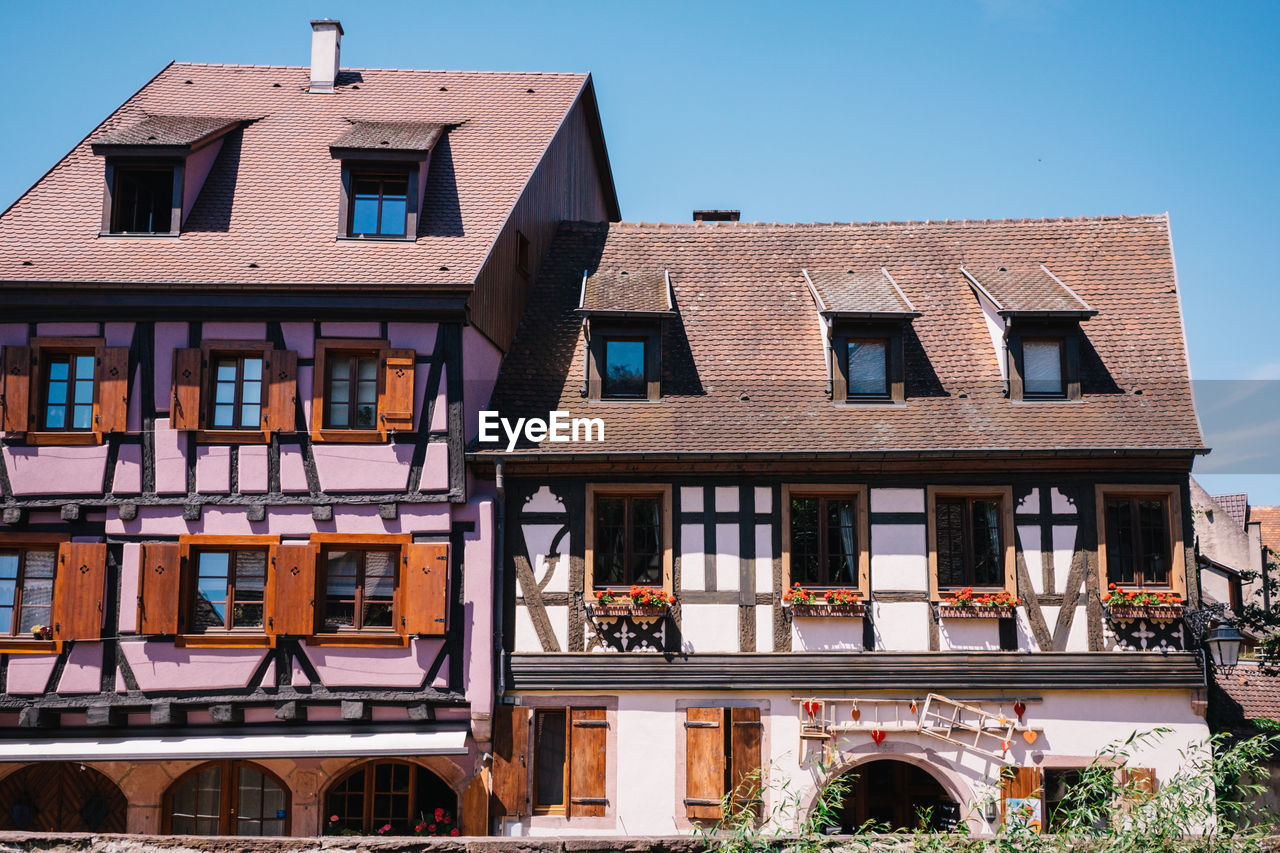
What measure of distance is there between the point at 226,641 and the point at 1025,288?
10.5 meters

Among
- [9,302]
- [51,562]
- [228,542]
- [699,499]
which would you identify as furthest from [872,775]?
[9,302]

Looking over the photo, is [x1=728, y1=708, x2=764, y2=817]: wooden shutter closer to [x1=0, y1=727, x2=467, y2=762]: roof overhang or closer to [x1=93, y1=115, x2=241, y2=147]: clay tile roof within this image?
[x1=0, y1=727, x2=467, y2=762]: roof overhang

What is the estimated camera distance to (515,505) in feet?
46.8

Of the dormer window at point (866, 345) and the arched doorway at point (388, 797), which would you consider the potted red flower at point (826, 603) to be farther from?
the arched doorway at point (388, 797)

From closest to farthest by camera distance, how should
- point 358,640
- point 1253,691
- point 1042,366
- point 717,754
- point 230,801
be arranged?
1. point 358,640
2. point 717,754
3. point 230,801
4. point 1042,366
5. point 1253,691

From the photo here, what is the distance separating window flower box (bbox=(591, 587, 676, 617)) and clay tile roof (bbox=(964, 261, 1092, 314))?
17.7 ft

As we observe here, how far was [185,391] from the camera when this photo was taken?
13898 mm

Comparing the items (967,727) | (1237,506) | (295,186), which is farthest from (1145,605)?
(1237,506)

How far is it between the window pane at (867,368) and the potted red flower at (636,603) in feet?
11.3

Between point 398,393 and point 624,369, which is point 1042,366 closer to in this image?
point 624,369

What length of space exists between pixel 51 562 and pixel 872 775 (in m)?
10.2

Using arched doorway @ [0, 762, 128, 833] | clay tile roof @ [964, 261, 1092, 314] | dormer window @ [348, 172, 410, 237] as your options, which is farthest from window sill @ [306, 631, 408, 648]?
clay tile roof @ [964, 261, 1092, 314]

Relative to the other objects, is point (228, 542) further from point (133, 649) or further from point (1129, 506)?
point (1129, 506)

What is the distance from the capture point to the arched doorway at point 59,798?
14.1 meters
